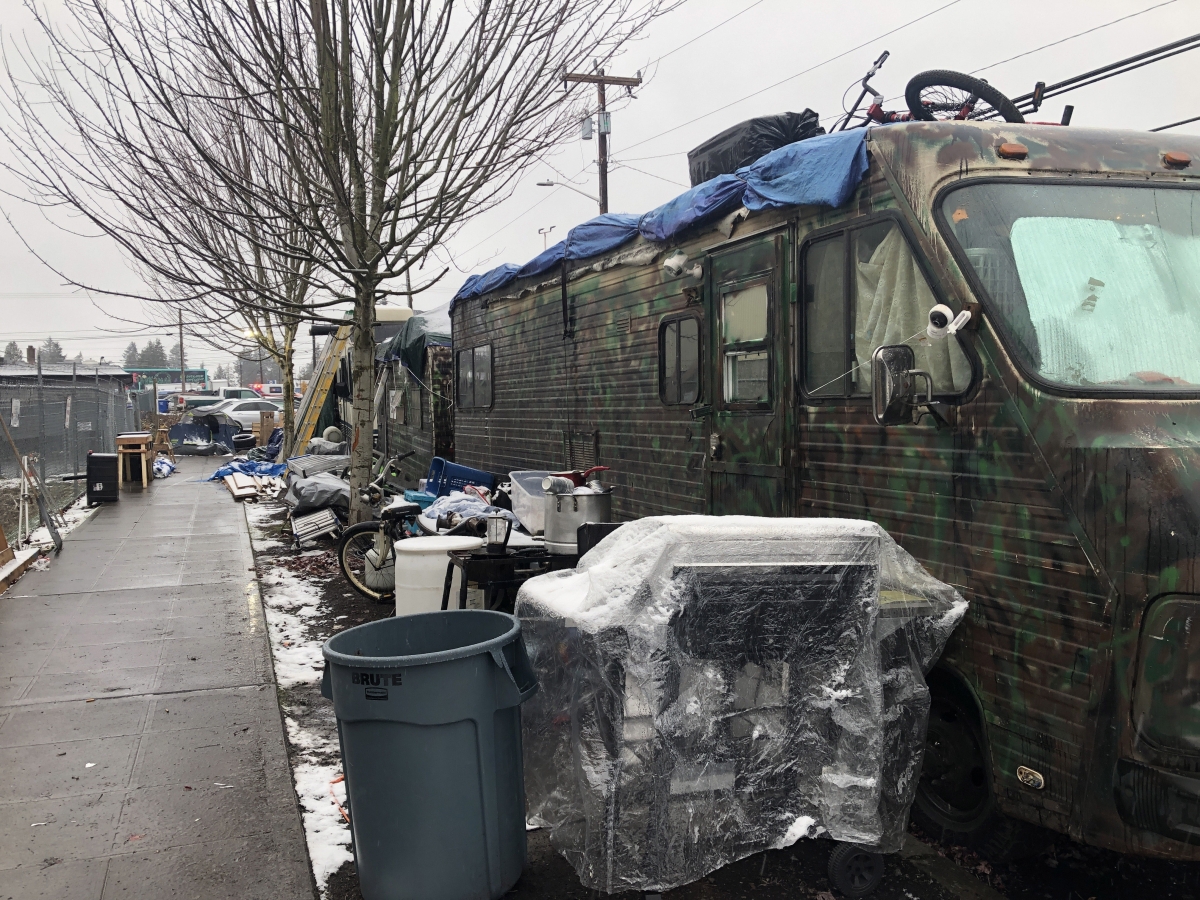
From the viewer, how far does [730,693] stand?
324 centimetres

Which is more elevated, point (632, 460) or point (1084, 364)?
point (1084, 364)

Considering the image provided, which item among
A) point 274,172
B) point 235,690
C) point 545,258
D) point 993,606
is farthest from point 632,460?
point 274,172

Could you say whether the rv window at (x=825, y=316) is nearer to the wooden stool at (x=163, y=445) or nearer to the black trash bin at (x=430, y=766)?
the black trash bin at (x=430, y=766)

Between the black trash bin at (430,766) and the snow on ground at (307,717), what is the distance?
1.92ft

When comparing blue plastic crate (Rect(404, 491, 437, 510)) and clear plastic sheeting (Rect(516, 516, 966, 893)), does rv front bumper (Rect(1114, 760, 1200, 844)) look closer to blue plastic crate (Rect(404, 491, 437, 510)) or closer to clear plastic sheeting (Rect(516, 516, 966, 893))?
clear plastic sheeting (Rect(516, 516, 966, 893))

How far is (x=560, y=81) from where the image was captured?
830 cm

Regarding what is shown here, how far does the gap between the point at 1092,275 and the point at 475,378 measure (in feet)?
26.2

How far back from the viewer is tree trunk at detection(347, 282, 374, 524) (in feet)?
30.7

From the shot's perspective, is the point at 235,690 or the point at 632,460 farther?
the point at 632,460

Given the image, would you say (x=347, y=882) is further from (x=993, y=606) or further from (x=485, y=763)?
(x=993, y=606)

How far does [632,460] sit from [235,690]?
303cm

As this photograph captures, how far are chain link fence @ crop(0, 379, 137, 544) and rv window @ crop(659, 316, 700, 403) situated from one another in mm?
8610

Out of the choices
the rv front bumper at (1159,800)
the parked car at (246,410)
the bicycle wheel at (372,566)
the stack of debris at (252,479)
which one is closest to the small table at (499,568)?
the bicycle wheel at (372,566)

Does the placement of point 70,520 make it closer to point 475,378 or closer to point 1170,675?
point 475,378
